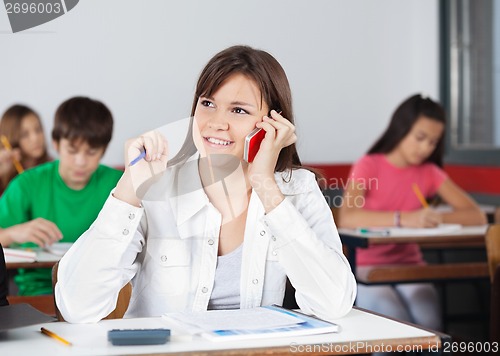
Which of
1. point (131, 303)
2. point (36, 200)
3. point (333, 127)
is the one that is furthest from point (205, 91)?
point (333, 127)

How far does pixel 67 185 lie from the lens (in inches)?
132

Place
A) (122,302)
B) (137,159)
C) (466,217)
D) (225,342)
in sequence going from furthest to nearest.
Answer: (466,217), (122,302), (137,159), (225,342)

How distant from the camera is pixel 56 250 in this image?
3.04 m

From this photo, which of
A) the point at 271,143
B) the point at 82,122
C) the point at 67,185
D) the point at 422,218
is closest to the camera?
the point at 271,143

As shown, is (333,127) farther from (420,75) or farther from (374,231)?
(374,231)

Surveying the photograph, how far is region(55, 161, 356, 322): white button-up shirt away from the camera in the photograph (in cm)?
179

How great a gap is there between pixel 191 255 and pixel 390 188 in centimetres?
216

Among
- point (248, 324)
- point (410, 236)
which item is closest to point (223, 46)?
point (410, 236)

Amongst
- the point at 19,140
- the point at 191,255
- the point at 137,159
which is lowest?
the point at 191,255

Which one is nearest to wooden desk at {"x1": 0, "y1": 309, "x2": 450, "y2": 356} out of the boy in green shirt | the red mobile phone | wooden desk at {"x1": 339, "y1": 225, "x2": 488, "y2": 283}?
the red mobile phone

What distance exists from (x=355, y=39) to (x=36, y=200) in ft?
8.27

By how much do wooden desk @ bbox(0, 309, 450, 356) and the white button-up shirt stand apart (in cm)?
10

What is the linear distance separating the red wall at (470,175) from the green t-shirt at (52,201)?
1689 mm

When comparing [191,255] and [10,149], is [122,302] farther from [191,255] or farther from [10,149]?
[10,149]
